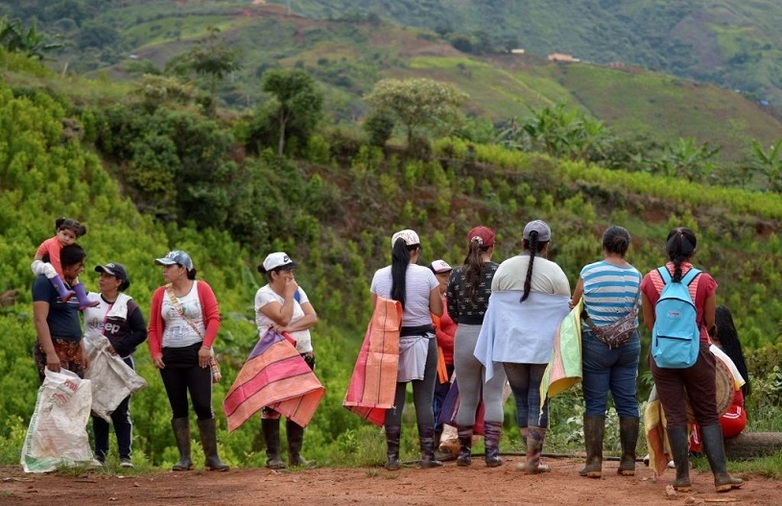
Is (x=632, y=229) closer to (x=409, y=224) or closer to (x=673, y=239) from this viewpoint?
(x=409, y=224)

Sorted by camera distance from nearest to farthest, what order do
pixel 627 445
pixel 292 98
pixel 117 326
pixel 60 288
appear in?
pixel 627 445 → pixel 60 288 → pixel 117 326 → pixel 292 98

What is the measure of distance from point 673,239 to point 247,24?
287ft

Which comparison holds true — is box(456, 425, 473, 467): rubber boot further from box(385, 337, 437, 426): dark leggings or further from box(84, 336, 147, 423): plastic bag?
box(84, 336, 147, 423): plastic bag

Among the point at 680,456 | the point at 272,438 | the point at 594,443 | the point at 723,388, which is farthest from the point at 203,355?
the point at 723,388

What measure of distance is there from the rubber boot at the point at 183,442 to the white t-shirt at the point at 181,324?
0.63 m

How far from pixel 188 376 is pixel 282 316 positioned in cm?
82

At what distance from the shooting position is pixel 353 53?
3413 inches

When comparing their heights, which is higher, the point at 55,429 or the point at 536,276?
the point at 536,276

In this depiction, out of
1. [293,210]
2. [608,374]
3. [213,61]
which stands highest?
[213,61]

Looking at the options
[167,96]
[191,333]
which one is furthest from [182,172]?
[191,333]

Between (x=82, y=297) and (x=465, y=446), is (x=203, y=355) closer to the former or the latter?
(x=82, y=297)

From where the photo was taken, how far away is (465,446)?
8531mm

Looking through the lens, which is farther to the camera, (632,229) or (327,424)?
(632,229)

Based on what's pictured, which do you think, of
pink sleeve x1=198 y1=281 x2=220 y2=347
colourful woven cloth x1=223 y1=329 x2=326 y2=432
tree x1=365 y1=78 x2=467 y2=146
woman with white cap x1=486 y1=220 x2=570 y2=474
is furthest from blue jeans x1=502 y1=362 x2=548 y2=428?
tree x1=365 y1=78 x2=467 y2=146
